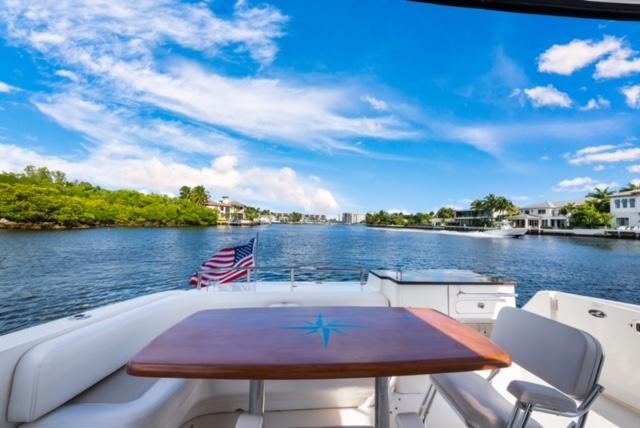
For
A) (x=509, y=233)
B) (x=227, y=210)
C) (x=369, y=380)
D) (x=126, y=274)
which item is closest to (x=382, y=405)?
(x=369, y=380)

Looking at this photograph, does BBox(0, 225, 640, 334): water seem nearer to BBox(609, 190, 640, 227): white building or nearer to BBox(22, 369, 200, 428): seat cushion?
BBox(22, 369, 200, 428): seat cushion

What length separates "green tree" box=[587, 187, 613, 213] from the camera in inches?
1502

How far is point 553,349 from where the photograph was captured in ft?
4.15

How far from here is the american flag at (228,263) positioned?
3410 millimetres

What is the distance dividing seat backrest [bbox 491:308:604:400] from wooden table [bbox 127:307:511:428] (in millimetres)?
364

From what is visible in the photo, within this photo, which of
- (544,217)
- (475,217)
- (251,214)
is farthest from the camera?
(251,214)

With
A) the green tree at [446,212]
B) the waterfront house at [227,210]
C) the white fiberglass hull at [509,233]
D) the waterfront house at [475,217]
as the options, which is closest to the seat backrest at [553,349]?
the white fiberglass hull at [509,233]

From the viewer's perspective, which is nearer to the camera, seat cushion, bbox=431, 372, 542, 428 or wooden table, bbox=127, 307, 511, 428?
wooden table, bbox=127, 307, 511, 428

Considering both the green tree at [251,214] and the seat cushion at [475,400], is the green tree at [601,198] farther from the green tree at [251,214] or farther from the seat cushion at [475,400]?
the green tree at [251,214]

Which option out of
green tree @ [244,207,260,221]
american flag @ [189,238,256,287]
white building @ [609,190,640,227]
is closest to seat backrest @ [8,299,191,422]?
american flag @ [189,238,256,287]

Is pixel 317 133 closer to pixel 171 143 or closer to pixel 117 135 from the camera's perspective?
pixel 117 135

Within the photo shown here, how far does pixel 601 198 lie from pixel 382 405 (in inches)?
2223

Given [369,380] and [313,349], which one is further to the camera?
[369,380]

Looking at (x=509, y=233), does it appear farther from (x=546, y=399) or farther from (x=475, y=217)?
(x=546, y=399)
